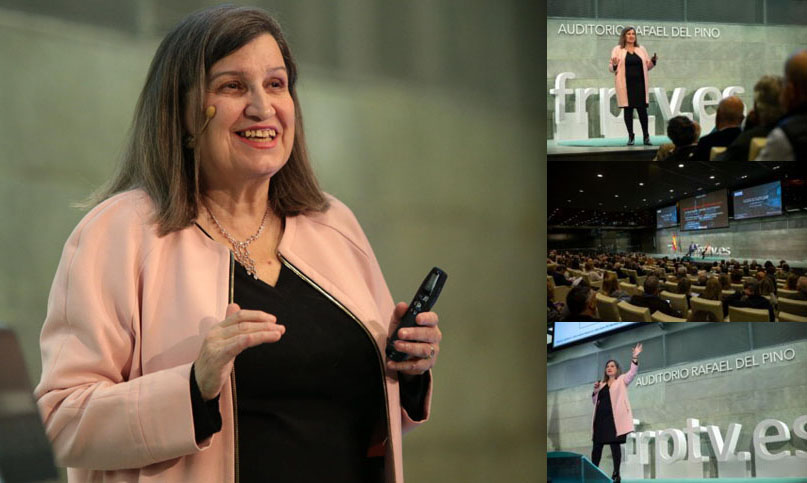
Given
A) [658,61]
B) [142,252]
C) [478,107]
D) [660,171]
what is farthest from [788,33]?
[142,252]

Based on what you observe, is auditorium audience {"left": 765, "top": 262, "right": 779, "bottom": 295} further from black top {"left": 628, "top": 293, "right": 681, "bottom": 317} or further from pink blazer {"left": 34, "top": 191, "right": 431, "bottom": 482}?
pink blazer {"left": 34, "top": 191, "right": 431, "bottom": 482}

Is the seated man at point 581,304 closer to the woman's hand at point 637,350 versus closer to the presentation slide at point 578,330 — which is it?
the presentation slide at point 578,330

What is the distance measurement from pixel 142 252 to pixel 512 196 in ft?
8.03

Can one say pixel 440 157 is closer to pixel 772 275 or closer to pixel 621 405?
pixel 621 405

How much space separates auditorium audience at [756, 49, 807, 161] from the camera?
3.61m

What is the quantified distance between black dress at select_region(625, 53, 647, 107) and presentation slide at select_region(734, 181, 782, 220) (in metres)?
0.59

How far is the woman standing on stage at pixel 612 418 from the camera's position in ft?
11.6

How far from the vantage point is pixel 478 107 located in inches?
147

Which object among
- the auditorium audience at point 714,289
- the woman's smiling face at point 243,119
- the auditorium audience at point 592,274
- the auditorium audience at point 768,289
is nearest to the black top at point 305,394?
the woman's smiling face at point 243,119

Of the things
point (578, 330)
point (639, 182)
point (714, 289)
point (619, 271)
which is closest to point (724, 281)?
point (714, 289)

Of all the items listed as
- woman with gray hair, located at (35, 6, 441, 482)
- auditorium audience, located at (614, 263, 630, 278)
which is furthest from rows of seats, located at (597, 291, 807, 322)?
woman with gray hair, located at (35, 6, 441, 482)

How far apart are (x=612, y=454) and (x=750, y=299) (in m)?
0.90

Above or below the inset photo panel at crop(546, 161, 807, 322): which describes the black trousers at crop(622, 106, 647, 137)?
above

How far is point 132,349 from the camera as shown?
1.49m
